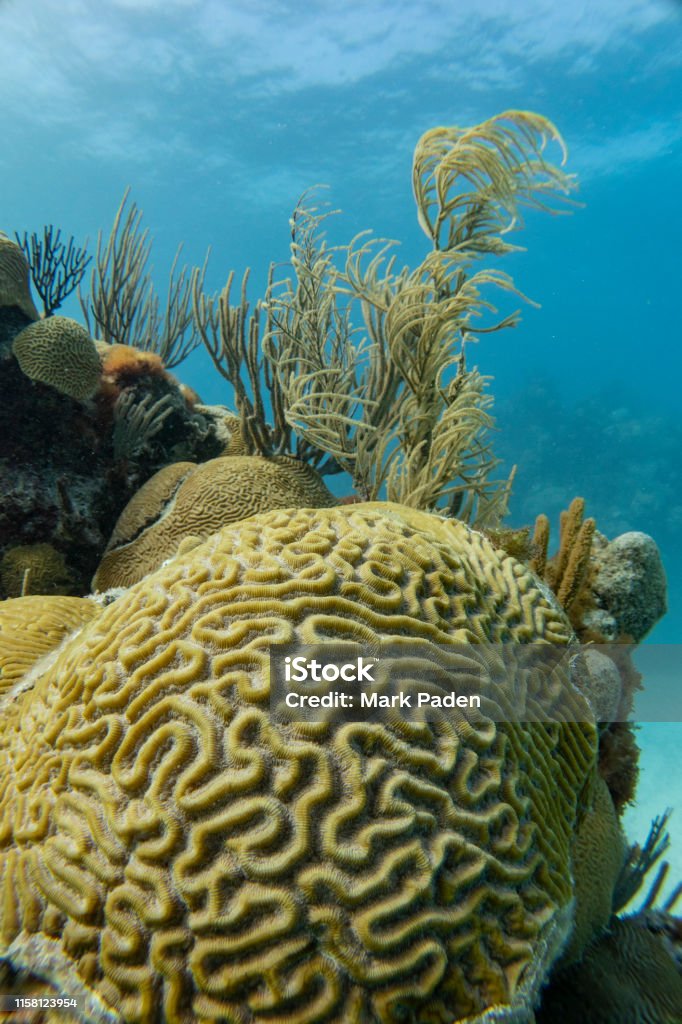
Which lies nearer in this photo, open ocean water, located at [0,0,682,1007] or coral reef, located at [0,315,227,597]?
coral reef, located at [0,315,227,597]

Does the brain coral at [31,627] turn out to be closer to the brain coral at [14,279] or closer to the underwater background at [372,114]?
the brain coral at [14,279]

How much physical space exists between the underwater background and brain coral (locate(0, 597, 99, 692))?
11122 millimetres

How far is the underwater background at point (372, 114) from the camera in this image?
3116cm

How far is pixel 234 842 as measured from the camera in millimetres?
1459

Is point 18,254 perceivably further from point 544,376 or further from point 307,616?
point 544,376

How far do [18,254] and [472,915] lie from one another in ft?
19.7

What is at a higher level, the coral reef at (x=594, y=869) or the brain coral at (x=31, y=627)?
the brain coral at (x=31, y=627)

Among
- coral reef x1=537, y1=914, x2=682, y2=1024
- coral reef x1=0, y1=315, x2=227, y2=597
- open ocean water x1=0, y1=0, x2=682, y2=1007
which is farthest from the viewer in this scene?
open ocean water x1=0, y1=0, x2=682, y2=1007

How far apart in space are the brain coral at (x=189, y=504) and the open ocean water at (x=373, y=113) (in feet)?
32.0

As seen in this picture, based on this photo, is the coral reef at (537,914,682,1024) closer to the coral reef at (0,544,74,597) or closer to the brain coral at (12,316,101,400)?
the coral reef at (0,544,74,597)

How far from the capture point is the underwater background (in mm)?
31156

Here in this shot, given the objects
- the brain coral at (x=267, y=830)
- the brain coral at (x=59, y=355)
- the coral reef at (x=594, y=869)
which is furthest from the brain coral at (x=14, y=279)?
the coral reef at (x=594, y=869)

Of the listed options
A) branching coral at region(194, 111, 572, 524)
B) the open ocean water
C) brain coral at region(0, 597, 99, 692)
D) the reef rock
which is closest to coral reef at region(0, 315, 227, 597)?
branching coral at region(194, 111, 572, 524)

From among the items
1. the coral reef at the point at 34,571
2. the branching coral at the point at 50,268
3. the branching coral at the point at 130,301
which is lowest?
the coral reef at the point at 34,571
